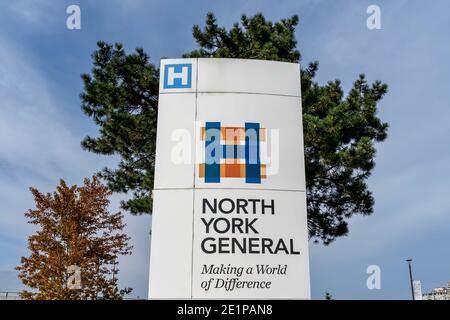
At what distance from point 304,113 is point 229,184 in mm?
10314

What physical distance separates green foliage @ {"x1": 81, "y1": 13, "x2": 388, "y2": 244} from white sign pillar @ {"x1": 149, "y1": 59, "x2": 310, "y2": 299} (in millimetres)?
8793

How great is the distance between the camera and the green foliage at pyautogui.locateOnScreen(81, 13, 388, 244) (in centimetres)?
1719

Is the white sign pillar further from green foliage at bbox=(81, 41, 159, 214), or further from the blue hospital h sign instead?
green foliage at bbox=(81, 41, 159, 214)

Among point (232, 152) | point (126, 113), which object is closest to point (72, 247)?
point (126, 113)

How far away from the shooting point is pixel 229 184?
24.6 ft

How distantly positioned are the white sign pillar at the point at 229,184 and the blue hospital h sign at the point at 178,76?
2cm

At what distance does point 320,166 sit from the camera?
57.0ft

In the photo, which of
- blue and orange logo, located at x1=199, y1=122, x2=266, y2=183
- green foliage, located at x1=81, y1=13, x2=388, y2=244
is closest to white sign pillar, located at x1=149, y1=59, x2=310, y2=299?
blue and orange logo, located at x1=199, y1=122, x2=266, y2=183

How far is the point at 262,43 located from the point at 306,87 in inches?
98.0

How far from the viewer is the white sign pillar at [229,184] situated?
23.6ft

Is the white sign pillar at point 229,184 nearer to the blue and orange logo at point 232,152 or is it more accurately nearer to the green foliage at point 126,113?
the blue and orange logo at point 232,152
